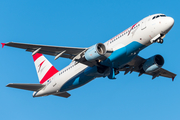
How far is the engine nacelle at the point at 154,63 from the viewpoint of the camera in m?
32.4

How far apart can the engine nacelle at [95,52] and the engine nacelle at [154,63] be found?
8.01 meters

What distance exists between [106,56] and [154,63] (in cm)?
733

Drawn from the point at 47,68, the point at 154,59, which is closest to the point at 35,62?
the point at 47,68

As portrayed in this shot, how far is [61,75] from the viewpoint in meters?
33.5

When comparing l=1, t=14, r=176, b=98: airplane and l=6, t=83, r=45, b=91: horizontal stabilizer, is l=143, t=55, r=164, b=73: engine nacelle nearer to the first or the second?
l=1, t=14, r=176, b=98: airplane

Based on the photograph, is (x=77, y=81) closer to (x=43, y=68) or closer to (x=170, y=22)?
(x=43, y=68)

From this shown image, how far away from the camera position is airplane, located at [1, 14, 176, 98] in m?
27.2

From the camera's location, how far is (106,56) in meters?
28.2

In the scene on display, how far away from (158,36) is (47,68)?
57.7ft

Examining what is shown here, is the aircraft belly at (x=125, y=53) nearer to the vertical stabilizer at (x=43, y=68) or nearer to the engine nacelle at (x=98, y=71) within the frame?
the engine nacelle at (x=98, y=71)

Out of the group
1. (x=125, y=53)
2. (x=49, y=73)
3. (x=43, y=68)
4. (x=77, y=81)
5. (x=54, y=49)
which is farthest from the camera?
(x=43, y=68)

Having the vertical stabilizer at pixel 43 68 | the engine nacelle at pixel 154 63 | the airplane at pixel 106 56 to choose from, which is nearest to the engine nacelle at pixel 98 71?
the airplane at pixel 106 56

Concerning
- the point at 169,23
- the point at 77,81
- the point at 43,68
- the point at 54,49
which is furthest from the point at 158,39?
the point at 43,68

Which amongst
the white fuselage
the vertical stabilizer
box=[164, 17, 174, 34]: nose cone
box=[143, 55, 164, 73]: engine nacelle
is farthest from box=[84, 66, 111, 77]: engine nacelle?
box=[164, 17, 174, 34]: nose cone
